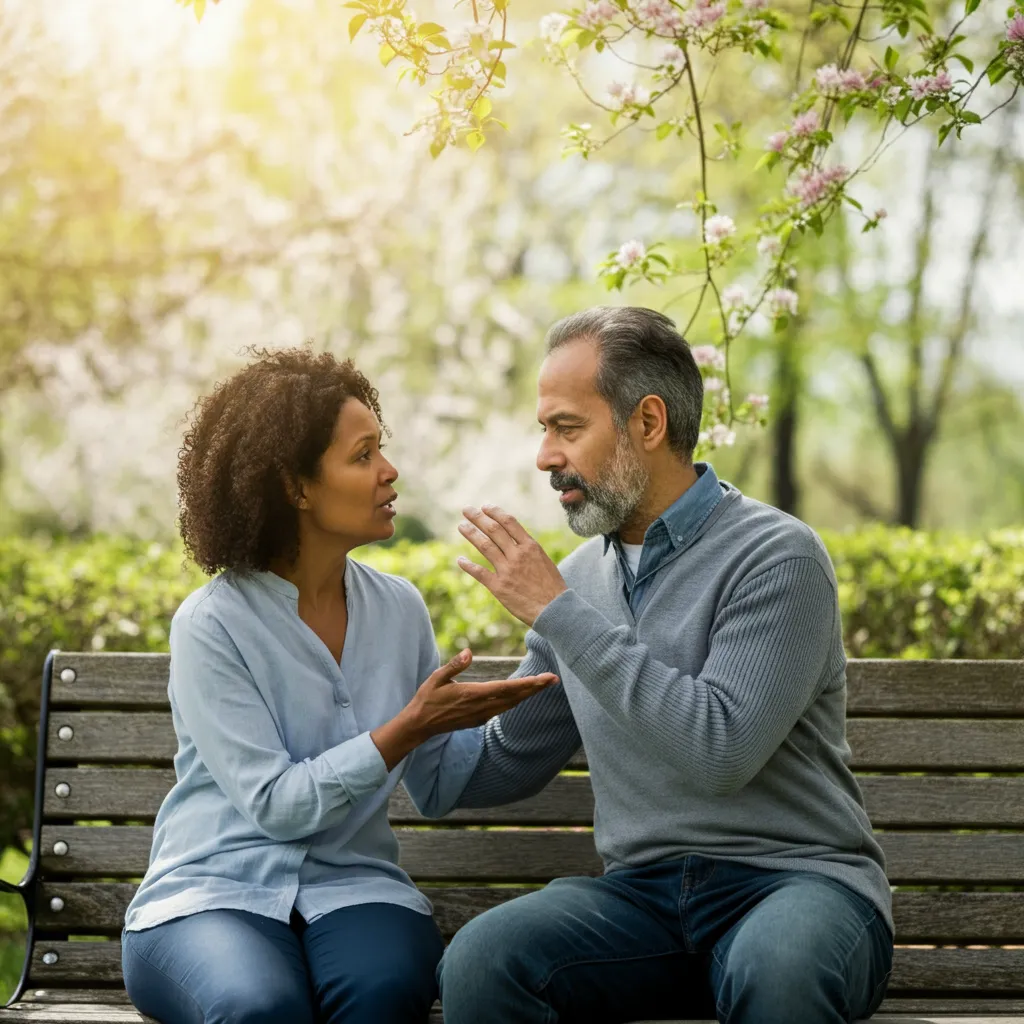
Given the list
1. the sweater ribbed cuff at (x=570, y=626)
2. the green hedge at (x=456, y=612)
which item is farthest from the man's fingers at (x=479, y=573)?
the green hedge at (x=456, y=612)

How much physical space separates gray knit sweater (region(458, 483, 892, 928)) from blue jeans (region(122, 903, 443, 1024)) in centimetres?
47

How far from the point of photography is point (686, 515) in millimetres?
2674

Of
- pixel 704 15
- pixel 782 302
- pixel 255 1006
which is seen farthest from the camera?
pixel 782 302

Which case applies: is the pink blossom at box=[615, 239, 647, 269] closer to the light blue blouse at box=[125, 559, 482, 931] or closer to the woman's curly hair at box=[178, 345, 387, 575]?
the woman's curly hair at box=[178, 345, 387, 575]

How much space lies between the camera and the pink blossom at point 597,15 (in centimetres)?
294

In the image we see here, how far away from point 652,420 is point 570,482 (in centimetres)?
21

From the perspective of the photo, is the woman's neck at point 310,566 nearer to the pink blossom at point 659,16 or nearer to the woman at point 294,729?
the woman at point 294,729

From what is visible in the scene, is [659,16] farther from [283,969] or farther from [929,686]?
[283,969]

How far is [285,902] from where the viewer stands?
2.58 meters

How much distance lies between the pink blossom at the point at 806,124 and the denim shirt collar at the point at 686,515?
917 millimetres

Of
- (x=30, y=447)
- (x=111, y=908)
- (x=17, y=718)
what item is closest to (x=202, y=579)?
(x=17, y=718)

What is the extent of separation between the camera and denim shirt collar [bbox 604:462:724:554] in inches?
105

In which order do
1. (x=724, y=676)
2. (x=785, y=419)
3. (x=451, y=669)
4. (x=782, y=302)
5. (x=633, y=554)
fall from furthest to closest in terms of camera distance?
(x=785, y=419)
(x=782, y=302)
(x=633, y=554)
(x=451, y=669)
(x=724, y=676)

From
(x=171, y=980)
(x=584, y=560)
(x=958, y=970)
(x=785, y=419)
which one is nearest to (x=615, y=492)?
(x=584, y=560)
